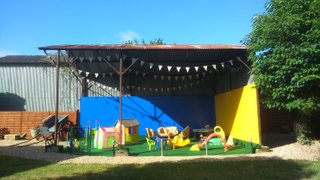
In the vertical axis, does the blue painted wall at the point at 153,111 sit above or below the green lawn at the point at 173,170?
above

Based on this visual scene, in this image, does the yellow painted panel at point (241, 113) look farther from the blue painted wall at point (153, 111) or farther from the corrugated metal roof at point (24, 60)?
the corrugated metal roof at point (24, 60)

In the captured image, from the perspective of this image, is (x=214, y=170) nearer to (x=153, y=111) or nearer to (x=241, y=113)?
(x=241, y=113)

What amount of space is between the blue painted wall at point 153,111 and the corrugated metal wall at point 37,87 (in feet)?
4.22

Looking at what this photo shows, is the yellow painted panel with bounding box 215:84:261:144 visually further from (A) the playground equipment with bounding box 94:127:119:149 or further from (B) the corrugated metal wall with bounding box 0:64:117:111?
(B) the corrugated metal wall with bounding box 0:64:117:111

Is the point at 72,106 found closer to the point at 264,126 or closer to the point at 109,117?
the point at 109,117

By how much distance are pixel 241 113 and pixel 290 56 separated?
437cm

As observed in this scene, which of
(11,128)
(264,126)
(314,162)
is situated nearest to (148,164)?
(314,162)

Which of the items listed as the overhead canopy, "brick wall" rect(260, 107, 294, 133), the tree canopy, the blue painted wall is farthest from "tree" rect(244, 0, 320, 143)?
the blue painted wall

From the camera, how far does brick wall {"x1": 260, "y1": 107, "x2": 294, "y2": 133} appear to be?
1895 centimetres

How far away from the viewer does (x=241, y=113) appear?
15.6m

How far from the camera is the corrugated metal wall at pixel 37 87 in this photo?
21.7m

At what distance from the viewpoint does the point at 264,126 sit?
19.0 meters

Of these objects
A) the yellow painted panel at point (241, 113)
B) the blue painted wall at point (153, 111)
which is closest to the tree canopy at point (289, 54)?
the yellow painted panel at point (241, 113)

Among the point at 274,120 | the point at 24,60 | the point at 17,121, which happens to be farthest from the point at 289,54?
the point at 24,60
